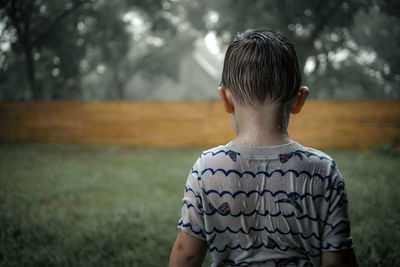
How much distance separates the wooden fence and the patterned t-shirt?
919cm

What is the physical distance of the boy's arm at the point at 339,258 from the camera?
3.10 ft

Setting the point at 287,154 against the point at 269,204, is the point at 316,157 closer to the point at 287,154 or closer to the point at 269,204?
the point at 287,154

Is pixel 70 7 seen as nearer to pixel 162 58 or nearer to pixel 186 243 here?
pixel 186 243

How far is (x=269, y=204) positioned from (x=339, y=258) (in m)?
0.31

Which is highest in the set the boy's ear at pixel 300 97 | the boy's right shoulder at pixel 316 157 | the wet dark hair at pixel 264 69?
the wet dark hair at pixel 264 69

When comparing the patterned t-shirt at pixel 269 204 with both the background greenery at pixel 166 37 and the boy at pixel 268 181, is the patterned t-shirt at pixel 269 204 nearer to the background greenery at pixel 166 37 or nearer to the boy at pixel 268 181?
the boy at pixel 268 181

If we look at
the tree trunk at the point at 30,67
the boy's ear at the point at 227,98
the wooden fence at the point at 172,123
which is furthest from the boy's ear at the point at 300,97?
the tree trunk at the point at 30,67

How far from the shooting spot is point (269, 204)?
0.95 m

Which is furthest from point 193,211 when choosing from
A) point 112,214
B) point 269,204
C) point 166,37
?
point 166,37

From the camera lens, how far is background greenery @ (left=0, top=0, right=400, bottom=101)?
7044 mm

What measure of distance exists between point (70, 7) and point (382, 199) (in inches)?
328

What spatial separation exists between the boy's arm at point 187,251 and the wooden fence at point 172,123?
916cm

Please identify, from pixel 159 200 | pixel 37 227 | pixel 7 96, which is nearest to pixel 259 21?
pixel 159 200

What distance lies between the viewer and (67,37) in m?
10.8
